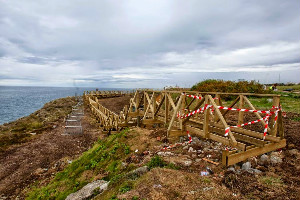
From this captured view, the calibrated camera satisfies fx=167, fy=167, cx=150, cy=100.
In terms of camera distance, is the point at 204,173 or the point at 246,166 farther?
the point at 246,166

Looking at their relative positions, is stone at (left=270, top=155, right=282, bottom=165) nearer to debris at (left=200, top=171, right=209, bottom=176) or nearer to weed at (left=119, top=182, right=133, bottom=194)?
debris at (left=200, top=171, right=209, bottom=176)

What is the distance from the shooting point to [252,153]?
538 centimetres

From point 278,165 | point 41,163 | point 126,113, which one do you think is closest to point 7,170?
point 41,163

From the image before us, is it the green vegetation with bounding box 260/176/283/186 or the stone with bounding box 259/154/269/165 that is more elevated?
the stone with bounding box 259/154/269/165

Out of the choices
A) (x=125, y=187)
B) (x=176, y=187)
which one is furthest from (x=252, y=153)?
(x=125, y=187)

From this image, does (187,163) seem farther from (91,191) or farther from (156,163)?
(91,191)

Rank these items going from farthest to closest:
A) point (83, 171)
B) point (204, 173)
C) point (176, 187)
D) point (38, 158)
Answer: point (38, 158)
point (83, 171)
point (204, 173)
point (176, 187)

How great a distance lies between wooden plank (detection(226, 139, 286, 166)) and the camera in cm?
493

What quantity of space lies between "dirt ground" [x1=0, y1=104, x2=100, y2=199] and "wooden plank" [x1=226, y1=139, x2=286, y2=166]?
829 cm

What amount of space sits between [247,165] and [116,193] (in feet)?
13.0

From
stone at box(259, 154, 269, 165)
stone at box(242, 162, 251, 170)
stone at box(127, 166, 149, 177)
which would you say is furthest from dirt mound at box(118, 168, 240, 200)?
stone at box(259, 154, 269, 165)

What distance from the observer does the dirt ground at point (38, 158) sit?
833 centimetres

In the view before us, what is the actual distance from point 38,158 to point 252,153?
11976mm

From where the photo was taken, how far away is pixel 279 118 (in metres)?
6.01
